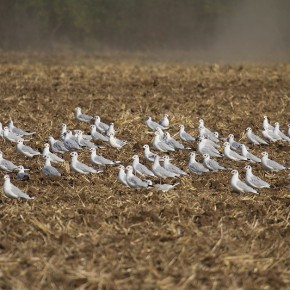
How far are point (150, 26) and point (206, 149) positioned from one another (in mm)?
60733

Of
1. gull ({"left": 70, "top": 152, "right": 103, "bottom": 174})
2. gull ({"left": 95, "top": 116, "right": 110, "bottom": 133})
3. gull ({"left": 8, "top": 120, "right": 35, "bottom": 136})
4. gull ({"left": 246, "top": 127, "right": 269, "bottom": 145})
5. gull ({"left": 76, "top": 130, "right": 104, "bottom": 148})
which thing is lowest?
gull ({"left": 8, "top": 120, "right": 35, "bottom": 136})

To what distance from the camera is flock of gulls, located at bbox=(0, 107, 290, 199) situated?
13469 mm

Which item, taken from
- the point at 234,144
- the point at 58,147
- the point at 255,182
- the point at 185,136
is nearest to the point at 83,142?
the point at 58,147

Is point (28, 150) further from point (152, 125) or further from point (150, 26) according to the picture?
point (150, 26)

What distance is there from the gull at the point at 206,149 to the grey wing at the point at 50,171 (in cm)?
327

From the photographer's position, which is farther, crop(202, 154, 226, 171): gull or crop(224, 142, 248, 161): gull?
crop(224, 142, 248, 161): gull

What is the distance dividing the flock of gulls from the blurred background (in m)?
44.3

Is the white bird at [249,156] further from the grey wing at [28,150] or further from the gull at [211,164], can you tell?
the grey wing at [28,150]

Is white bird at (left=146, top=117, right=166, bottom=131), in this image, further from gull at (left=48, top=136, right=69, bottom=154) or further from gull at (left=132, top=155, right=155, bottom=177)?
gull at (left=132, top=155, right=155, bottom=177)

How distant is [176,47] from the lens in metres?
72.0

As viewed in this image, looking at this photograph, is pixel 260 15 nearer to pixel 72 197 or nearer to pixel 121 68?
pixel 121 68

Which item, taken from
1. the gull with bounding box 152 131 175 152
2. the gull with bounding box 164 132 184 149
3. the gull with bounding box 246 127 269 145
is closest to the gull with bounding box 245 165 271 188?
the gull with bounding box 152 131 175 152

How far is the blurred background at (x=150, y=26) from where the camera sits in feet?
221

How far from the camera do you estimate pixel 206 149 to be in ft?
54.3
